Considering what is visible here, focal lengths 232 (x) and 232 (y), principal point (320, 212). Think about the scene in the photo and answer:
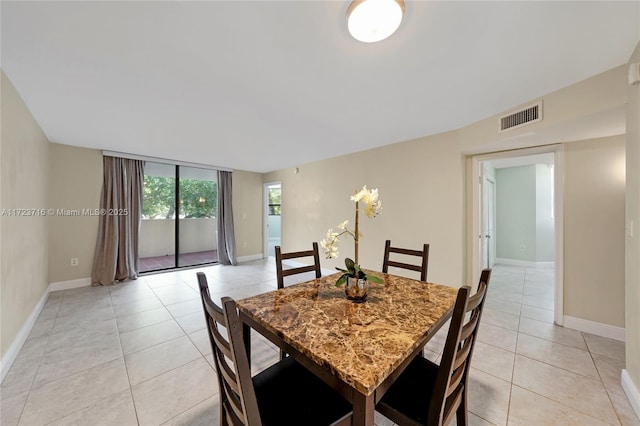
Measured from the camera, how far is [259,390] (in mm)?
1062

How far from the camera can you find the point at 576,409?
4.85ft

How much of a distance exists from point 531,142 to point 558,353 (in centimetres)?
209

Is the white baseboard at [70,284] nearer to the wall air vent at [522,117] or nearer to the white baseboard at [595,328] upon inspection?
the wall air vent at [522,117]

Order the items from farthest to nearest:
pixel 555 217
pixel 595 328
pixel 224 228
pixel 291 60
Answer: pixel 224 228, pixel 555 217, pixel 595 328, pixel 291 60

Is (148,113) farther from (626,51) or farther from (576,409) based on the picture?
(576,409)

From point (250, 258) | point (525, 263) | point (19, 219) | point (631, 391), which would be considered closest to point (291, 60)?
point (19, 219)

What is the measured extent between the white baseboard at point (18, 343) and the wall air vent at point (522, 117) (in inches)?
191

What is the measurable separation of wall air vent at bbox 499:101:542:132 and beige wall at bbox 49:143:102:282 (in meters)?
6.03

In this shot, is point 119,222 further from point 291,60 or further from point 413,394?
point 413,394

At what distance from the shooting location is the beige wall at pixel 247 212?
19.4 feet

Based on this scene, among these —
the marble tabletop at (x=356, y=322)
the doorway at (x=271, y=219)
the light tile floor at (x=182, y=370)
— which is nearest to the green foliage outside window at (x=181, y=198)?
the doorway at (x=271, y=219)

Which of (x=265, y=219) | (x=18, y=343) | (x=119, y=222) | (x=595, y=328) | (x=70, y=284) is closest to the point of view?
(x=18, y=343)

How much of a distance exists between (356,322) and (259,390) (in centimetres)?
54

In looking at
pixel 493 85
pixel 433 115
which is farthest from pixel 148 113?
pixel 493 85
